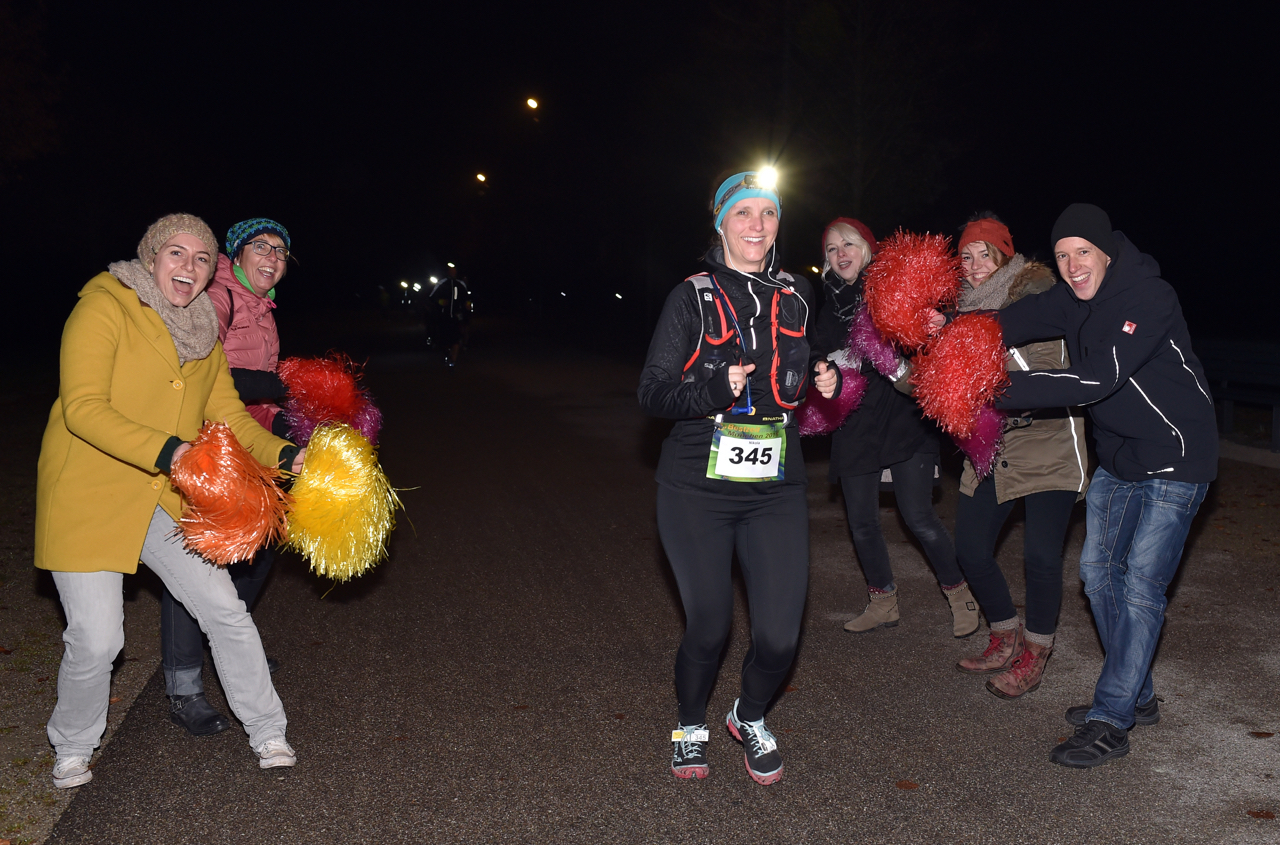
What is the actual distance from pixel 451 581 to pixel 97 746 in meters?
2.85

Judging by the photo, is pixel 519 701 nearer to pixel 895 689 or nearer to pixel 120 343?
pixel 895 689

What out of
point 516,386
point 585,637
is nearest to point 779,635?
point 585,637

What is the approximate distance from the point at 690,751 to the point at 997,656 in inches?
72.8

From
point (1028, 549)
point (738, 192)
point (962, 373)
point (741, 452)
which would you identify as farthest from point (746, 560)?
point (1028, 549)

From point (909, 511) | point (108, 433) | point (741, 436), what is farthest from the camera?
point (909, 511)

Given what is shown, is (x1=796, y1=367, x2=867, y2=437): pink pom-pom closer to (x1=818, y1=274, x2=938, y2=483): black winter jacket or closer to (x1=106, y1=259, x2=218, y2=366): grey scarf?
(x1=818, y1=274, x2=938, y2=483): black winter jacket

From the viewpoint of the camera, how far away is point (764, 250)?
12.4 feet

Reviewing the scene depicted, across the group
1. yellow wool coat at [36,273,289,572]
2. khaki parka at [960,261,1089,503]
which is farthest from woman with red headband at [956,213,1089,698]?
yellow wool coat at [36,273,289,572]

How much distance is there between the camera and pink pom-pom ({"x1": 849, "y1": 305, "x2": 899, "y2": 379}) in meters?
4.56

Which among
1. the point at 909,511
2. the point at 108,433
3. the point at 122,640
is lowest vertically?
the point at 122,640

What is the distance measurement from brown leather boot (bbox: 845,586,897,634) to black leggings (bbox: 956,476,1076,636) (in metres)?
0.69

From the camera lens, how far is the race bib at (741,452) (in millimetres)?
3609

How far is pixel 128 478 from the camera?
12.4 ft

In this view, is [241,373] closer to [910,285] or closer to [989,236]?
[910,285]
